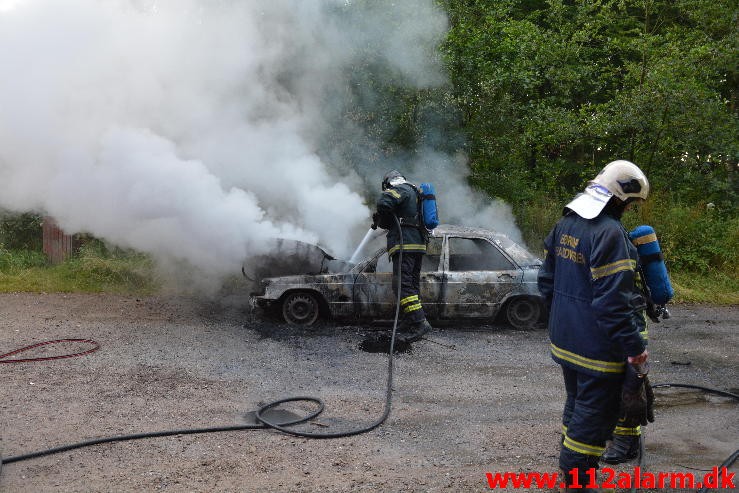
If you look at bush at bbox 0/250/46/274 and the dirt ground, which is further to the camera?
bush at bbox 0/250/46/274

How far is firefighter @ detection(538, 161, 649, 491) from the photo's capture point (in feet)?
10.8

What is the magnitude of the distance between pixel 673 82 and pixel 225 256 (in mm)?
9086

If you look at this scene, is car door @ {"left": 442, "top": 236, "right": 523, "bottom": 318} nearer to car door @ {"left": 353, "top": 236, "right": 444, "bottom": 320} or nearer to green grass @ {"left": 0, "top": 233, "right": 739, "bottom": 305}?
car door @ {"left": 353, "top": 236, "right": 444, "bottom": 320}

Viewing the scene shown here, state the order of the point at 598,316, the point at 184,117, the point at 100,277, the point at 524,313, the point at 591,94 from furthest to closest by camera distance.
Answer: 1. the point at 591,94
2. the point at 100,277
3. the point at 184,117
4. the point at 524,313
5. the point at 598,316

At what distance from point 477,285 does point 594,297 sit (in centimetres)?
432

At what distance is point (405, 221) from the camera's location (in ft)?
24.2

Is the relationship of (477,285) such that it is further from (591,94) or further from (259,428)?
(591,94)

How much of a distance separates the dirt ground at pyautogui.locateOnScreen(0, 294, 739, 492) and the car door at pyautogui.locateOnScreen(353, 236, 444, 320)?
28 centimetres

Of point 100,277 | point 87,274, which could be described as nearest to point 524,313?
point 100,277

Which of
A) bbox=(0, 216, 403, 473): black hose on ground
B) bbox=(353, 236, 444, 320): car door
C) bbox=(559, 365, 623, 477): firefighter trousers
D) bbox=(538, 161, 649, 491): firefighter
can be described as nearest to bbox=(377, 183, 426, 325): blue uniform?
bbox=(353, 236, 444, 320): car door

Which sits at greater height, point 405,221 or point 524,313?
point 405,221

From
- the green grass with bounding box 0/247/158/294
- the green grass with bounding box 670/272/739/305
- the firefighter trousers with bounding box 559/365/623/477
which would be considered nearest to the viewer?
the firefighter trousers with bounding box 559/365/623/477

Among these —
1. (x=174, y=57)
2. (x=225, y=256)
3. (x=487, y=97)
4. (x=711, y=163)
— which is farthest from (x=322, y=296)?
(x=711, y=163)

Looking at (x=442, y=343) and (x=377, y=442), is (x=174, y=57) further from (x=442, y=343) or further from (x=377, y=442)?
(x=377, y=442)
